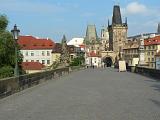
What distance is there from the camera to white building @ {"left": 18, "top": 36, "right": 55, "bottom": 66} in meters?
151

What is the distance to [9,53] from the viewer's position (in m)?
61.3

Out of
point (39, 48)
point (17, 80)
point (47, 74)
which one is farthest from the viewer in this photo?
point (39, 48)

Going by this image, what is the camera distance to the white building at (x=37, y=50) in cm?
15138

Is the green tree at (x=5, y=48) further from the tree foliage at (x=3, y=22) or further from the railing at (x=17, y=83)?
the railing at (x=17, y=83)

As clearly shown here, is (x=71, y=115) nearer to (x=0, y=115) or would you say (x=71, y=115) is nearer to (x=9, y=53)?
(x=0, y=115)

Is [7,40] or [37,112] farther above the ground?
[7,40]

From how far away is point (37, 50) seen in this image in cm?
15125

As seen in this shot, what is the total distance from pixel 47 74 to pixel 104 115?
26.8 metres

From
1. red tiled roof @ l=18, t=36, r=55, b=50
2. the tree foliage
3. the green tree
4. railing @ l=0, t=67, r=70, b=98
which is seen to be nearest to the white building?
red tiled roof @ l=18, t=36, r=55, b=50

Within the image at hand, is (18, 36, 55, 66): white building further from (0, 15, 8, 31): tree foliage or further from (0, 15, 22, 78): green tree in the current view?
(0, 15, 22, 78): green tree

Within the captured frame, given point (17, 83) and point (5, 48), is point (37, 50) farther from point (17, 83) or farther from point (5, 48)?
point (17, 83)

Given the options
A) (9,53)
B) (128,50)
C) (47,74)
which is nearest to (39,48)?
(128,50)

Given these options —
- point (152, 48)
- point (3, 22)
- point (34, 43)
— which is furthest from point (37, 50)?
point (3, 22)

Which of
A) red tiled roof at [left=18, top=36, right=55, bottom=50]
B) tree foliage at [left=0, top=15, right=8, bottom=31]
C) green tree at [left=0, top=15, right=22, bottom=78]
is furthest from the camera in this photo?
red tiled roof at [left=18, top=36, right=55, bottom=50]
